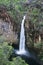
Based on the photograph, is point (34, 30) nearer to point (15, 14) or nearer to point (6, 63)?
point (15, 14)

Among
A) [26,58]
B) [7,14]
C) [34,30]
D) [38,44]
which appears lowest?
[26,58]

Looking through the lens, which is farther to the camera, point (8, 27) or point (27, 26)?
point (8, 27)

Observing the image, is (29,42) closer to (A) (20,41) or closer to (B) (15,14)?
(A) (20,41)

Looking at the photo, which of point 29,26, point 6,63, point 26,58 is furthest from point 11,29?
point 6,63

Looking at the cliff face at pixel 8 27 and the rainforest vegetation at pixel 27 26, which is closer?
the rainforest vegetation at pixel 27 26

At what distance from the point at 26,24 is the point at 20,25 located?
60.1 inches

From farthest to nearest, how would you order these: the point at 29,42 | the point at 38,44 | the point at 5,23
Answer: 1. the point at 5,23
2. the point at 29,42
3. the point at 38,44

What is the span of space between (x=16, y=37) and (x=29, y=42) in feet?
6.16

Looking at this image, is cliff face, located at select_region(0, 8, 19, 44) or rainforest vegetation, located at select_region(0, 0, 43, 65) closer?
rainforest vegetation, located at select_region(0, 0, 43, 65)

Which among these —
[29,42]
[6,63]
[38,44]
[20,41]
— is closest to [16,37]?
[20,41]

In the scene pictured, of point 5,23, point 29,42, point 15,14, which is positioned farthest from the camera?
point 15,14

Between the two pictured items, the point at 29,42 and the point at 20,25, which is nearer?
the point at 29,42

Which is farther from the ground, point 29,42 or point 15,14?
point 15,14

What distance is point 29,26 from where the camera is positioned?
18.0m
